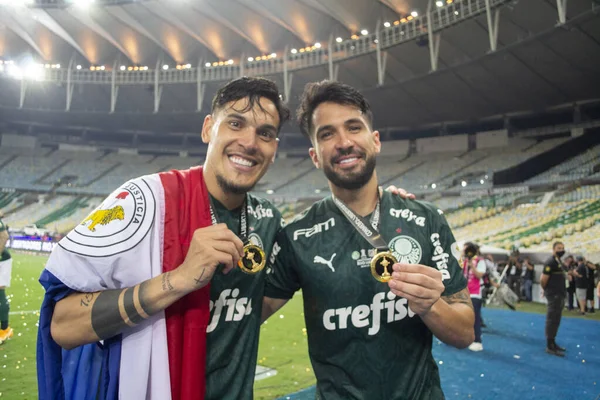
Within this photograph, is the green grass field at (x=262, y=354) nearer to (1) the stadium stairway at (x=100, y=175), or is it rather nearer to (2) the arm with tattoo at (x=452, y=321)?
(2) the arm with tattoo at (x=452, y=321)

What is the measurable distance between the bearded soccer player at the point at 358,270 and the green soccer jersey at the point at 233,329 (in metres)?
0.21

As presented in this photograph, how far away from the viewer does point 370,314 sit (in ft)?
6.52

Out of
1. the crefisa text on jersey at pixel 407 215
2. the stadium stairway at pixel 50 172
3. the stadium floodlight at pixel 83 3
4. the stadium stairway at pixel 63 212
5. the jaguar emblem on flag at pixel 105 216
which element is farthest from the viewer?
the stadium stairway at pixel 50 172

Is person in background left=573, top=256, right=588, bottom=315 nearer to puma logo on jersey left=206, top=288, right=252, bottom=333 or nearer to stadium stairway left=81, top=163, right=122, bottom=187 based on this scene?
puma logo on jersey left=206, top=288, right=252, bottom=333

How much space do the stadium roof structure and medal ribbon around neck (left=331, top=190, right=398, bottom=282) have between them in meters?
19.2

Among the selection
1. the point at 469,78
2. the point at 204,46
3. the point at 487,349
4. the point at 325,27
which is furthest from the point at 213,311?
the point at 204,46

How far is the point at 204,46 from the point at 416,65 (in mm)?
17919

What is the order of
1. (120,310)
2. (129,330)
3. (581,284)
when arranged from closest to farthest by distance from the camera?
(120,310) → (129,330) → (581,284)

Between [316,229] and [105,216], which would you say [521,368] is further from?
[105,216]

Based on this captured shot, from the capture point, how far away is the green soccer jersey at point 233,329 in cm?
184

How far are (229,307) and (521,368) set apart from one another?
5837mm

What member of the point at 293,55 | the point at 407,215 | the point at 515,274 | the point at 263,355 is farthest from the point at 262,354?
the point at 293,55

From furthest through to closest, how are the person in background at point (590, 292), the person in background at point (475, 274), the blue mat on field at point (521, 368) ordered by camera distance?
the person in background at point (590, 292) < the person in background at point (475, 274) < the blue mat on field at point (521, 368)

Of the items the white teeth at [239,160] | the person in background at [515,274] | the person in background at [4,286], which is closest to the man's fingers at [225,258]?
the white teeth at [239,160]
